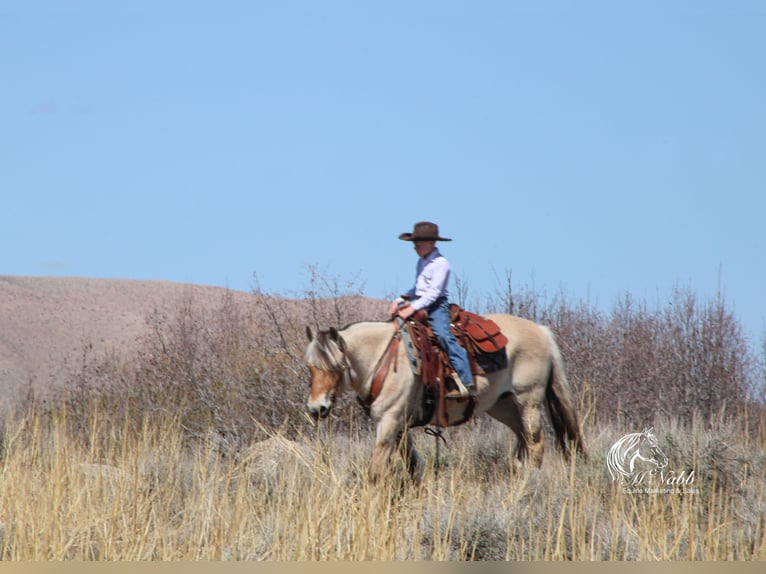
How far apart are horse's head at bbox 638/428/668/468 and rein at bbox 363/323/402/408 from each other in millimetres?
2739

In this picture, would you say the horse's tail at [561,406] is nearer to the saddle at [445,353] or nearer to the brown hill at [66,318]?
the saddle at [445,353]

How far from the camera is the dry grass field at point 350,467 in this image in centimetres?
662

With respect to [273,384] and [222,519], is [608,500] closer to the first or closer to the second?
[222,519]

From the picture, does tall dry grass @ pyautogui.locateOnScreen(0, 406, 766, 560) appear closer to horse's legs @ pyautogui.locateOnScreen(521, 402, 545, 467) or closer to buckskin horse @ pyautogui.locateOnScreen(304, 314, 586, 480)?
buckskin horse @ pyautogui.locateOnScreen(304, 314, 586, 480)

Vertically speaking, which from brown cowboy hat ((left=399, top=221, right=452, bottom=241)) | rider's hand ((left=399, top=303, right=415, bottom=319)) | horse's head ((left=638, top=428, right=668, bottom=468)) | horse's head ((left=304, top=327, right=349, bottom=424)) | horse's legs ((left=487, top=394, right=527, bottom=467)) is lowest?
horse's head ((left=638, top=428, right=668, bottom=468))

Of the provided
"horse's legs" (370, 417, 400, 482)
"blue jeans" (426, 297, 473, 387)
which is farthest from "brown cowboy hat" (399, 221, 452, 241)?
"horse's legs" (370, 417, 400, 482)

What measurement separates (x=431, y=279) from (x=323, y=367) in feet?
4.40

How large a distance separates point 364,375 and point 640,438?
3.20m

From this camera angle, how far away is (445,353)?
971cm

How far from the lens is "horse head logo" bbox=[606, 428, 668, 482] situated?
31.3ft

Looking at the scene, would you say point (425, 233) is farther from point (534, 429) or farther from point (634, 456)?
point (634, 456)

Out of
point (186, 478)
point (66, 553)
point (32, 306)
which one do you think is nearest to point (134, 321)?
point (32, 306)

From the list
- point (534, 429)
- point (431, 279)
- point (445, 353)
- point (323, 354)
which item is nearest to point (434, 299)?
point (431, 279)

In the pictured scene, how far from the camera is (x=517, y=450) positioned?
1061 cm
